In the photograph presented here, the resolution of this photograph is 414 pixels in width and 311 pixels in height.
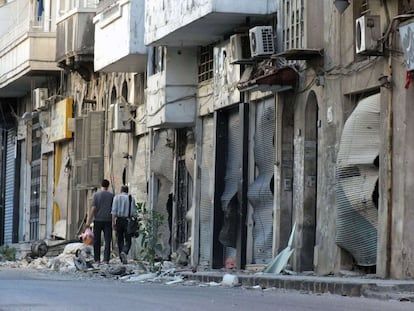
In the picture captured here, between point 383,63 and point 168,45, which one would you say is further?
point 168,45

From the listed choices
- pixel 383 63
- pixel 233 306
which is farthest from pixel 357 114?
pixel 233 306

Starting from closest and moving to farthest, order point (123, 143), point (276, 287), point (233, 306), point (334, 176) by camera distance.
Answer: point (233, 306) < point (276, 287) < point (334, 176) < point (123, 143)

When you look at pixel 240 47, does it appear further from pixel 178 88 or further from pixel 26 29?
pixel 26 29

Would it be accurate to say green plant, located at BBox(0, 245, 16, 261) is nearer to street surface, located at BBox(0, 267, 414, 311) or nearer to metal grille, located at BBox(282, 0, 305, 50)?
metal grille, located at BBox(282, 0, 305, 50)

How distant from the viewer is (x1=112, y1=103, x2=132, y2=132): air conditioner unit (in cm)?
3303

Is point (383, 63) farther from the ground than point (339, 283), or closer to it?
farther from the ground

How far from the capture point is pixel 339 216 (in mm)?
20500

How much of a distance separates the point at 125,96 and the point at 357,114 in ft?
49.7

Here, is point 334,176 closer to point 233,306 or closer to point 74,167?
point 233,306

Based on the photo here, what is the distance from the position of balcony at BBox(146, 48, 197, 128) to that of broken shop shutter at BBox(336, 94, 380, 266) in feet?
28.9

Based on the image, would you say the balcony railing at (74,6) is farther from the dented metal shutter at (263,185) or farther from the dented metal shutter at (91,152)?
the dented metal shutter at (263,185)

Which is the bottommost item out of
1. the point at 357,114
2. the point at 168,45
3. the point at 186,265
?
the point at 186,265

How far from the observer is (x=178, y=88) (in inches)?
1148

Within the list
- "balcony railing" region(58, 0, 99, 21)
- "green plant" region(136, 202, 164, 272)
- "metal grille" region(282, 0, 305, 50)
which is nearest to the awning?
"metal grille" region(282, 0, 305, 50)
